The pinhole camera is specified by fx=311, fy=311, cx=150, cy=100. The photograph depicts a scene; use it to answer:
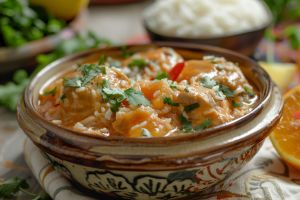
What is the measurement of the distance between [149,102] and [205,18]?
2833 mm

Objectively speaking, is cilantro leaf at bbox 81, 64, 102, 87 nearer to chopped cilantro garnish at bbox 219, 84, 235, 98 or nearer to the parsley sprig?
the parsley sprig

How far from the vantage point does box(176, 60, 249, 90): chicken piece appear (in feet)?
7.84

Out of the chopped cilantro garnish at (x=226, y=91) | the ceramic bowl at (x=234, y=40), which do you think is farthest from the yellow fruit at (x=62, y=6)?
the chopped cilantro garnish at (x=226, y=91)

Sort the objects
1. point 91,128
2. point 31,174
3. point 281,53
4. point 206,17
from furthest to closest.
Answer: point 281,53, point 206,17, point 31,174, point 91,128

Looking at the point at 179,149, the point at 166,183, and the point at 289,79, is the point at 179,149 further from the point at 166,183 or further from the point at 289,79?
the point at 289,79

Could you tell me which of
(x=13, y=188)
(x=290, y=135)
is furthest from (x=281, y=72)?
(x=13, y=188)

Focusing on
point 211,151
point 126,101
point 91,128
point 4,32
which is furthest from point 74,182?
point 4,32

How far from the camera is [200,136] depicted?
68.9 inches

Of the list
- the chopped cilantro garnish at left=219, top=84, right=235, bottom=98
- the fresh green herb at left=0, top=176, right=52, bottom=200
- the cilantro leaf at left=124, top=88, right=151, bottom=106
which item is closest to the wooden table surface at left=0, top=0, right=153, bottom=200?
the fresh green herb at left=0, top=176, right=52, bottom=200

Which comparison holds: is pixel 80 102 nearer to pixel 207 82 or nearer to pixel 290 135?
pixel 207 82

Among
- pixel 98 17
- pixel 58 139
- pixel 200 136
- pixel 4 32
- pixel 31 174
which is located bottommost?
pixel 98 17

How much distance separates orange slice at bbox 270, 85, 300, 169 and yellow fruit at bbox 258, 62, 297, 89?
4.44 feet

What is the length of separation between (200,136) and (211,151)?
0.34 feet

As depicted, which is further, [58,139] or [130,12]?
[130,12]
